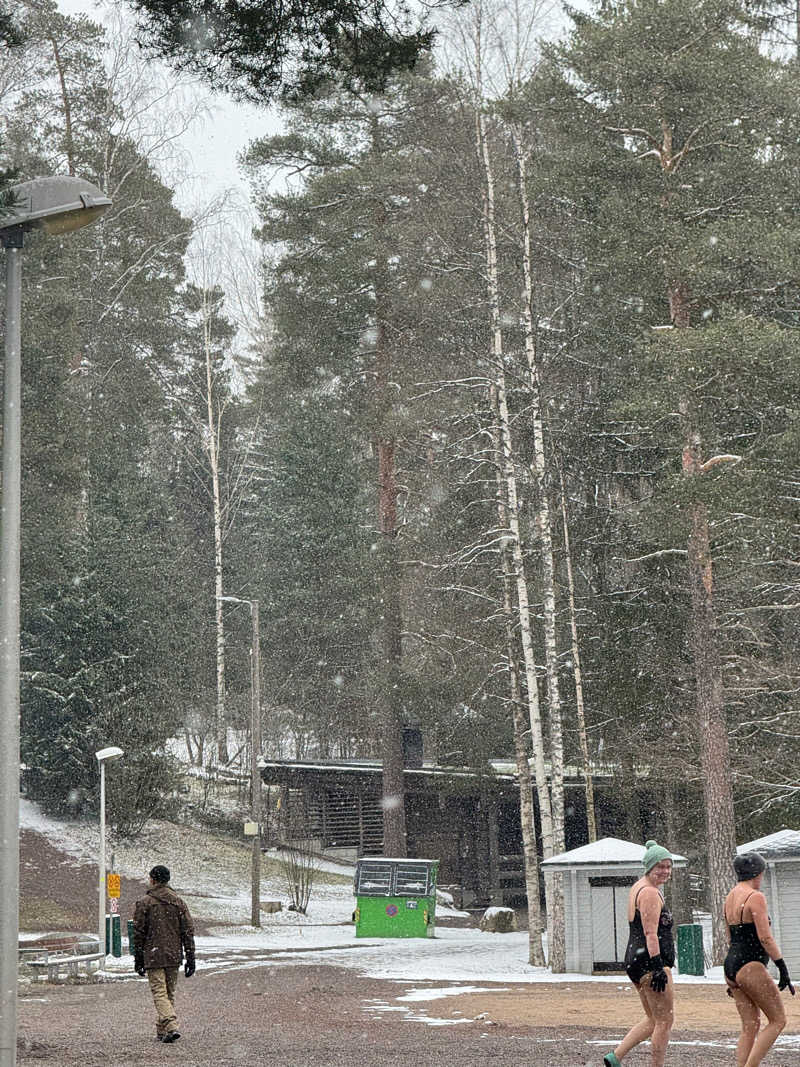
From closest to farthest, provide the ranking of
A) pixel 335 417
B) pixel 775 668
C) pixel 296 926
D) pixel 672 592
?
pixel 775 668 → pixel 672 592 → pixel 296 926 → pixel 335 417

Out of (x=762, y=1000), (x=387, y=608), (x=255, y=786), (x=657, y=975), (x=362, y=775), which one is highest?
(x=387, y=608)

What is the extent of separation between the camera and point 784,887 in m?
21.1

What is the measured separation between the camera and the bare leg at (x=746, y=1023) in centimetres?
887

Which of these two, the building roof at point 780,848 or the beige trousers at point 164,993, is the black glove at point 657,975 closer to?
the beige trousers at point 164,993

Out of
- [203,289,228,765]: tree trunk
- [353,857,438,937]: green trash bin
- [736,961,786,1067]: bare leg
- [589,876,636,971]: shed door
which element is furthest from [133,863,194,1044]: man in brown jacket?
[203,289,228,765]: tree trunk

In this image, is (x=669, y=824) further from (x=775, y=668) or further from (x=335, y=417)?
(x=335, y=417)

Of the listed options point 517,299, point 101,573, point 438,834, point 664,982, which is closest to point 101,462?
point 101,573

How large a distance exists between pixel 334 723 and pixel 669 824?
26.6 m

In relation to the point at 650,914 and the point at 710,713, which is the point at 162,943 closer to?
the point at 650,914

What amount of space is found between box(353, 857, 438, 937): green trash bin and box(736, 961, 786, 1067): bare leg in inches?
916

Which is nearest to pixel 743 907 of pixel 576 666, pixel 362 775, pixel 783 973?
pixel 783 973

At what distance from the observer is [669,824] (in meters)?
30.2

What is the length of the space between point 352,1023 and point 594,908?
9156 millimetres

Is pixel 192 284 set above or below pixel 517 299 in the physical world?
above
